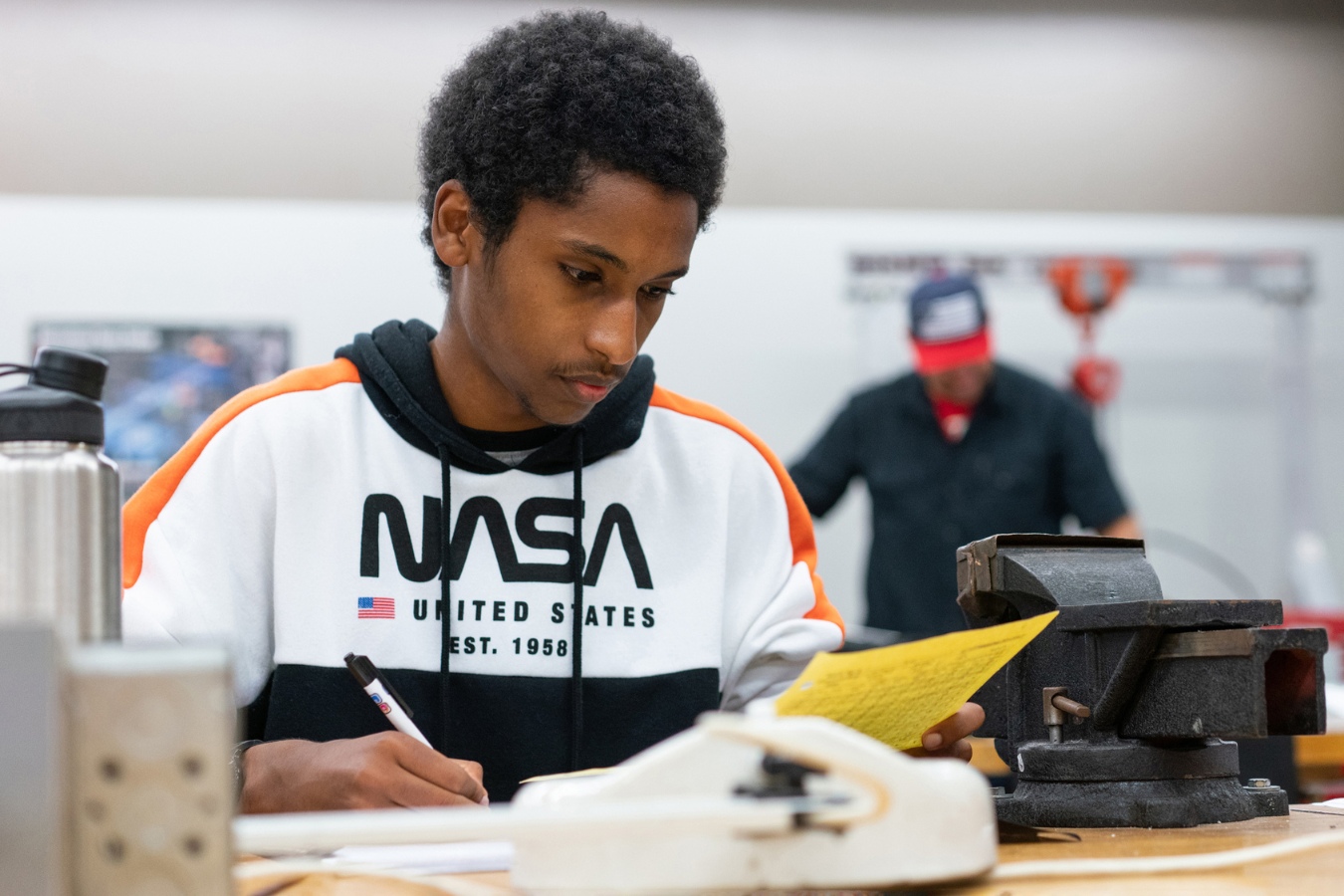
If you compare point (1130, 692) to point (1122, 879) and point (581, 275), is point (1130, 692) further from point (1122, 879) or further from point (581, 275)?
point (581, 275)

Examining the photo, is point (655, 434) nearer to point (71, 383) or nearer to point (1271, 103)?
point (71, 383)

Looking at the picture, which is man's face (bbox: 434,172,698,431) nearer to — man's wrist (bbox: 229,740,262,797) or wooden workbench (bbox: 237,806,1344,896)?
man's wrist (bbox: 229,740,262,797)

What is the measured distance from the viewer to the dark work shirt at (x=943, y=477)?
279 centimetres

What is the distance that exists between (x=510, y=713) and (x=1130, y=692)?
54 cm

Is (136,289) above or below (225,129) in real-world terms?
below

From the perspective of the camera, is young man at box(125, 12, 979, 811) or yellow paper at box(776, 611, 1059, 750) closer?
yellow paper at box(776, 611, 1059, 750)

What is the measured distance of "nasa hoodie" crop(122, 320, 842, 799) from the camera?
3.60ft

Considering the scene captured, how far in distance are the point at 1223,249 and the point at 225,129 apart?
99.6 inches

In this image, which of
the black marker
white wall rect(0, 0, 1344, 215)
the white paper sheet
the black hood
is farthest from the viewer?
white wall rect(0, 0, 1344, 215)

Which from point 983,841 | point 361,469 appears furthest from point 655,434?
point 983,841

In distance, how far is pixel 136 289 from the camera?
2.97m

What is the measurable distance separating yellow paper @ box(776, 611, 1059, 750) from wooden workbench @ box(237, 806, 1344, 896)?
0.09 metres

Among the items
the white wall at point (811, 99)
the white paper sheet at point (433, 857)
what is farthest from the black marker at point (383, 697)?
the white wall at point (811, 99)

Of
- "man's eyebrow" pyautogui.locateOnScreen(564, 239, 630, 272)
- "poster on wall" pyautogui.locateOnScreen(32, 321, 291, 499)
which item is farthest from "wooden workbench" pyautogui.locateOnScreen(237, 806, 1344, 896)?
"poster on wall" pyautogui.locateOnScreen(32, 321, 291, 499)
